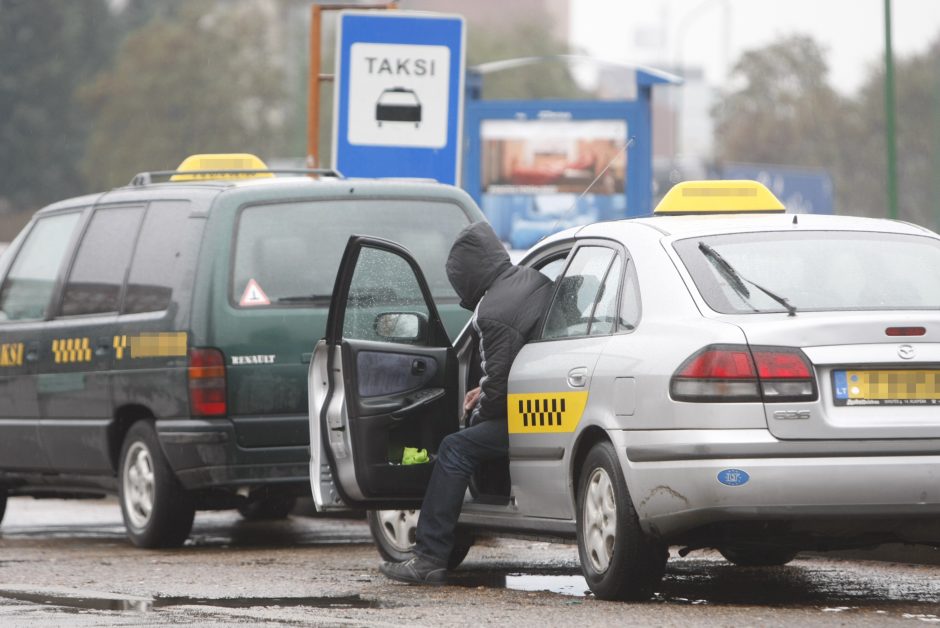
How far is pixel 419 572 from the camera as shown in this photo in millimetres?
8750

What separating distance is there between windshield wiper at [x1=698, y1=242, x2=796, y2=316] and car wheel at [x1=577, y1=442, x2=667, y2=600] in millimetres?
781

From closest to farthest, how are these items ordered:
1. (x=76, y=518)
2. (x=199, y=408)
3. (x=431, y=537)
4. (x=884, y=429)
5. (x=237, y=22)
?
(x=884, y=429) → (x=431, y=537) → (x=199, y=408) → (x=76, y=518) → (x=237, y=22)

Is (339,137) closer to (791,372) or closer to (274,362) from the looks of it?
(274,362)

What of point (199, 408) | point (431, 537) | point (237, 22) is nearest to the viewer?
point (431, 537)

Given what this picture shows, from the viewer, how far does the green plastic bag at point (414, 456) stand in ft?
29.3

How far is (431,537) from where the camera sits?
8.77 m

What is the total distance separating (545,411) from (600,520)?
23.5 inches

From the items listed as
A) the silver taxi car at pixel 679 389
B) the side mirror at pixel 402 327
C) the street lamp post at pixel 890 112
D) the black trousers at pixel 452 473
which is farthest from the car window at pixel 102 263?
the street lamp post at pixel 890 112

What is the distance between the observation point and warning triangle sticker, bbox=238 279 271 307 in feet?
34.9

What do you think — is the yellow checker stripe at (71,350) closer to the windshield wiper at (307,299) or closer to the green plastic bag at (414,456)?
the windshield wiper at (307,299)

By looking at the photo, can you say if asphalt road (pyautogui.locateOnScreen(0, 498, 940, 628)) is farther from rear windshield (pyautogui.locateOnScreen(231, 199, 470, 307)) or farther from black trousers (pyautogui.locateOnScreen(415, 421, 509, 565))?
rear windshield (pyautogui.locateOnScreen(231, 199, 470, 307))

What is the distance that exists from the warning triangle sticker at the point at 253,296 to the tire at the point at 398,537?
1.46m

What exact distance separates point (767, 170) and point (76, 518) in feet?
164

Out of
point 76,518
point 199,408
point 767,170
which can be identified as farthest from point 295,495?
point 767,170
